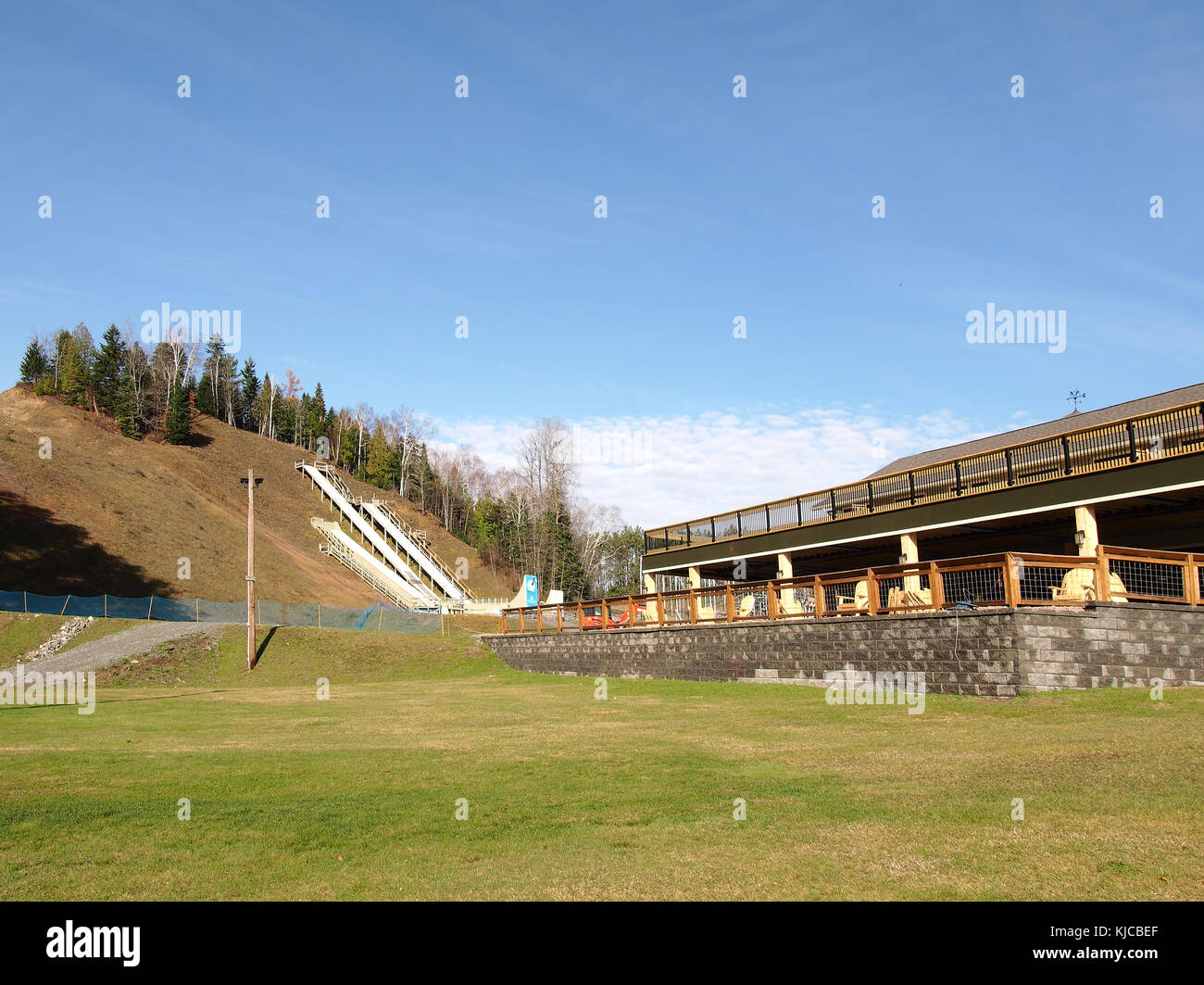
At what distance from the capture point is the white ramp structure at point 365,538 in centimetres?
6975

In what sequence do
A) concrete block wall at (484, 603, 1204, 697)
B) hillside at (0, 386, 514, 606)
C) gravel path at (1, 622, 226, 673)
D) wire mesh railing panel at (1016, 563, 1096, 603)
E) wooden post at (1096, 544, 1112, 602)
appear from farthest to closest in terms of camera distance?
hillside at (0, 386, 514, 606) < gravel path at (1, 622, 226, 673) < wire mesh railing panel at (1016, 563, 1096, 603) < wooden post at (1096, 544, 1112, 602) < concrete block wall at (484, 603, 1204, 697)

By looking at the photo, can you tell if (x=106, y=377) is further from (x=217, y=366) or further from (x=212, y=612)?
(x=212, y=612)

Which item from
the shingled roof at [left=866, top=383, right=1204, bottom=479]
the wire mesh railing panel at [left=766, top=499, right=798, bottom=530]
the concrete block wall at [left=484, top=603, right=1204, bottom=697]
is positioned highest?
the shingled roof at [left=866, top=383, right=1204, bottom=479]

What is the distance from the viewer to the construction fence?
36438mm

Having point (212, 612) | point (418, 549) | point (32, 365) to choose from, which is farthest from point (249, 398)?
point (212, 612)

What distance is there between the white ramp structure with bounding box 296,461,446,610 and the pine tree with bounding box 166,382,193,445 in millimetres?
12998

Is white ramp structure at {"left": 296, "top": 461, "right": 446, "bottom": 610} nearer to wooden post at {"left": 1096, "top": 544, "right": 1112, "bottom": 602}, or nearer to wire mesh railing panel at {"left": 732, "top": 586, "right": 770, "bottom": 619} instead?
wire mesh railing panel at {"left": 732, "top": 586, "right": 770, "bottom": 619}

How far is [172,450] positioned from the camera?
83.0 m

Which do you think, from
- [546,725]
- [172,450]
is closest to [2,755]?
[546,725]

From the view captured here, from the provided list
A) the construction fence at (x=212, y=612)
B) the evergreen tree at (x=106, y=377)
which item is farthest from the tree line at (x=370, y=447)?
the construction fence at (x=212, y=612)

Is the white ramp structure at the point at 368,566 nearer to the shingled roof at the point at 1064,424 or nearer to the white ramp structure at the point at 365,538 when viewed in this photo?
the white ramp structure at the point at 365,538

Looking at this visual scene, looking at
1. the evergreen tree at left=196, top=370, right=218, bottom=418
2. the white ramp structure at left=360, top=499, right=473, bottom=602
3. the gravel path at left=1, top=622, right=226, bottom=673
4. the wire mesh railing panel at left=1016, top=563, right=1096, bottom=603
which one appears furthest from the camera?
the evergreen tree at left=196, top=370, right=218, bottom=418

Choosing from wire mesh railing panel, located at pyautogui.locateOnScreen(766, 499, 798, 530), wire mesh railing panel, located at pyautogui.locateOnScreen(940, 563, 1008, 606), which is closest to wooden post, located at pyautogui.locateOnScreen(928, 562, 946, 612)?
wire mesh railing panel, located at pyautogui.locateOnScreen(940, 563, 1008, 606)

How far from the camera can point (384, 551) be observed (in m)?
79.1
